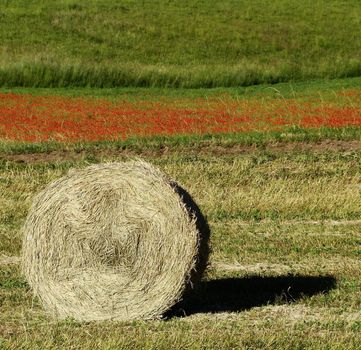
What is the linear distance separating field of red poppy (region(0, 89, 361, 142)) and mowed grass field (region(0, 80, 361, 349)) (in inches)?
26.2

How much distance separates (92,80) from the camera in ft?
116

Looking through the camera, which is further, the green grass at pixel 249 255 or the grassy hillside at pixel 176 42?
the grassy hillside at pixel 176 42

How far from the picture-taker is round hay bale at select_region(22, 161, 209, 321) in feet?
31.4

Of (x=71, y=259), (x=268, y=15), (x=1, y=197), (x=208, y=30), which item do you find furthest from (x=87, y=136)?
(x=268, y=15)

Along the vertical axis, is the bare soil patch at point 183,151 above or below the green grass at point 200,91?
above

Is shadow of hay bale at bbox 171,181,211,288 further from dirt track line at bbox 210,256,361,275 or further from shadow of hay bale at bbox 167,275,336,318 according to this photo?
dirt track line at bbox 210,256,361,275

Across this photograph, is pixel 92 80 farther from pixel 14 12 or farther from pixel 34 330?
pixel 34 330

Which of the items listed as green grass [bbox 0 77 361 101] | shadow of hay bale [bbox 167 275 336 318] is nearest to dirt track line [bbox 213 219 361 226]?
shadow of hay bale [bbox 167 275 336 318]

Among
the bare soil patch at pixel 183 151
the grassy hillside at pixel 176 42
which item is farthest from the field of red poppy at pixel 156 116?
the grassy hillside at pixel 176 42

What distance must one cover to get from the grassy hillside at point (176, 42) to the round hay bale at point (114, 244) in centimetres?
2526

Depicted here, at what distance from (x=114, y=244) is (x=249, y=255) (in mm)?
2675

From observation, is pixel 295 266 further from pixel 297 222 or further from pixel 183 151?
pixel 183 151

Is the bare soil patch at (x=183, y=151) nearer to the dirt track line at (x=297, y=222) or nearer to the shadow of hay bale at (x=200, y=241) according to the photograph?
the dirt track line at (x=297, y=222)

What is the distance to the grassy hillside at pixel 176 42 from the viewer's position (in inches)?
1417
